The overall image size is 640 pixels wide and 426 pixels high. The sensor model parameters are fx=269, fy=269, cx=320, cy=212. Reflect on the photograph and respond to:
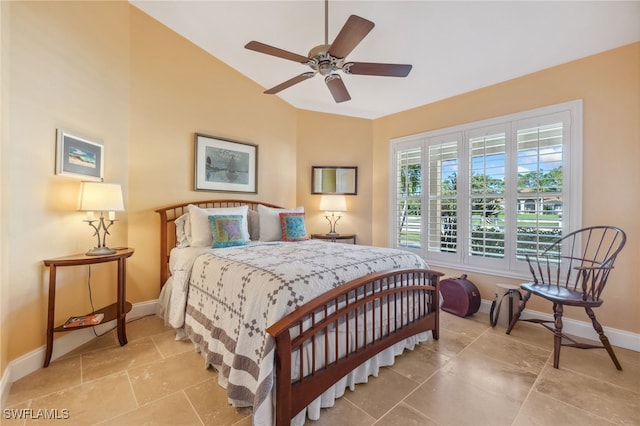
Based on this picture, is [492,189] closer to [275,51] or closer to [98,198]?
[275,51]

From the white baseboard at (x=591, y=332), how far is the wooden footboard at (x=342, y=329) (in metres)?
1.37

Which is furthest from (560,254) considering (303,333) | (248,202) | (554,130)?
(248,202)

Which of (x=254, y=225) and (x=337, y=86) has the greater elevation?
(x=337, y=86)

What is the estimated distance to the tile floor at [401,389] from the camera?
1531 mm

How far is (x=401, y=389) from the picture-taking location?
1.77m

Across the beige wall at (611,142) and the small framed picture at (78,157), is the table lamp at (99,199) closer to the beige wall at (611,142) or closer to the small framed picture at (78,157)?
the small framed picture at (78,157)

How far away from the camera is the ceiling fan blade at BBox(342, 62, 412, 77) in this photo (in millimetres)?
2061

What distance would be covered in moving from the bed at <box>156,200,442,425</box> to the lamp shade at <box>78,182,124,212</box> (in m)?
0.73

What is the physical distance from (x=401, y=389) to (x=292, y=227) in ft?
6.69

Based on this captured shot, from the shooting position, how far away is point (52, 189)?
2078mm

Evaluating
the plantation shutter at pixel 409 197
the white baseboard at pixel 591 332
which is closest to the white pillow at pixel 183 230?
the plantation shutter at pixel 409 197

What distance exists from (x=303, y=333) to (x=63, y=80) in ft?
8.76

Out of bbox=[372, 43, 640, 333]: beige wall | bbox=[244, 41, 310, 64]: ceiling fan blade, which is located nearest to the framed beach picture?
bbox=[244, 41, 310, 64]: ceiling fan blade

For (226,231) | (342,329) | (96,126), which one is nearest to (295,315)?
(342,329)
